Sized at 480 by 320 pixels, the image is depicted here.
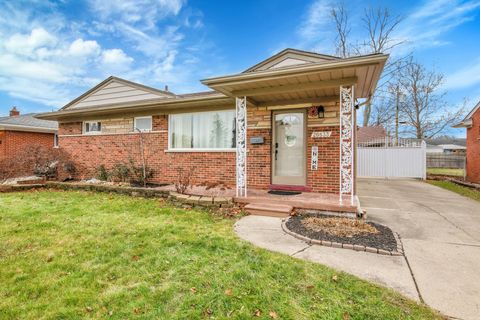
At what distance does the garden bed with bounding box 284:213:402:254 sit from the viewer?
11.7 feet

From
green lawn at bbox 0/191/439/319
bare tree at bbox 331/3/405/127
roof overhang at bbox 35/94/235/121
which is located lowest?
green lawn at bbox 0/191/439/319

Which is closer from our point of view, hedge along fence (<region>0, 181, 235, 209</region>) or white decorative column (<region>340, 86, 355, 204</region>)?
white decorative column (<region>340, 86, 355, 204</region>)

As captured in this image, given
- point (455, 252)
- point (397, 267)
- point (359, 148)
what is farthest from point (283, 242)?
point (359, 148)

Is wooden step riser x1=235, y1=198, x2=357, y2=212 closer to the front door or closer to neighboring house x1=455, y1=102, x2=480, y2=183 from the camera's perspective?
the front door

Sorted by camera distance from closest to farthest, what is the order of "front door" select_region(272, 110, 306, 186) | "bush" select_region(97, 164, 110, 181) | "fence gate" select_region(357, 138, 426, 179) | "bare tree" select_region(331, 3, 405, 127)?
1. "front door" select_region(272, 110, 306, 186)
2. "bush" select_region(97, 164, 110, 181)
3. "fence gate" select_region(357, 138, 426, 179)
4. "bare tree" select_region(331, 3, 405, 127)

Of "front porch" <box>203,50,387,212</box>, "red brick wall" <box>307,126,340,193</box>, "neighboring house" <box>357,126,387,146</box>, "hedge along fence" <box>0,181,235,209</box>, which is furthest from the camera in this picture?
"neighboring house" <box>357,126,387,146</box>

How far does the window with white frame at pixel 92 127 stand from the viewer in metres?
9.98

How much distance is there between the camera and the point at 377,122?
22969 millimetres

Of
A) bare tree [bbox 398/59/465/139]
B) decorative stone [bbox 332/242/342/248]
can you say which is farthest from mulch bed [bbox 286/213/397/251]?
bare tree [bbox 398/59/465/139]

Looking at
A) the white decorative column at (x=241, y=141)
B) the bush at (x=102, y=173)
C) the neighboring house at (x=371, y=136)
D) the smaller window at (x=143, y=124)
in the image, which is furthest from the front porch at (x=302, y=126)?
the neighboring house at (x=371, y=136)

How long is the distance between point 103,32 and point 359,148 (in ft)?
48.7

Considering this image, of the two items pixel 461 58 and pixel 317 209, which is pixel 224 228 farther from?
pixel 461 58

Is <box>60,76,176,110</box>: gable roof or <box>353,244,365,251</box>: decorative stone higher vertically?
<box>60,76,176,110</box>: gable roof

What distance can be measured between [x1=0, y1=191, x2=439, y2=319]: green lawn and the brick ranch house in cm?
279
